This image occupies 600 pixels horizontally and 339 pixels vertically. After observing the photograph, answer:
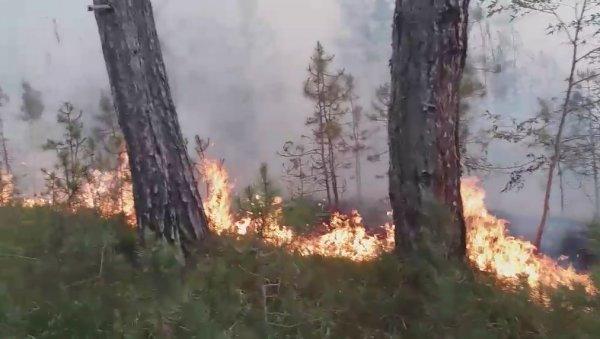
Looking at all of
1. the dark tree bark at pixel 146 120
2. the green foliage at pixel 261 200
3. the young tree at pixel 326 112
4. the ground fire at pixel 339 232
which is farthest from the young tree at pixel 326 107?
the green foliage at pixel 261 200

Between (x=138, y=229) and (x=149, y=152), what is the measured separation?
450 mm

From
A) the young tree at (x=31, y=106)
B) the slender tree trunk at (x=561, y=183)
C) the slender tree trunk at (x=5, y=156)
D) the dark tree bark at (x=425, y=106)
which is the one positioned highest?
the young tree at (x=31, y=106)

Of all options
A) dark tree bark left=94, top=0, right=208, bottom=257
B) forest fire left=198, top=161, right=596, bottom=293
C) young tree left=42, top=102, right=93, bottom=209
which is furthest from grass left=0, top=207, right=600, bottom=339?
young tree left=42, top=102, right=93, bottom=209

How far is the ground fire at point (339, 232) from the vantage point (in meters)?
2.02

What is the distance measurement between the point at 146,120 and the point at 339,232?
130 centimetres

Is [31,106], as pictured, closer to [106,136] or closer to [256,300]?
[106,136]

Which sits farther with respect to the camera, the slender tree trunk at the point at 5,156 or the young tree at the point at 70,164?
the slender tree trunk at the point at 5,156

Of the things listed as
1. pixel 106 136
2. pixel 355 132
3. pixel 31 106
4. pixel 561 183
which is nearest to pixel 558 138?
pixel 561 183

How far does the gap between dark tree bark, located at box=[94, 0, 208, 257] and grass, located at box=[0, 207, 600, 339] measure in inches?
33.2

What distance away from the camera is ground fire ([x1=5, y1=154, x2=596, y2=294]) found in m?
2.02

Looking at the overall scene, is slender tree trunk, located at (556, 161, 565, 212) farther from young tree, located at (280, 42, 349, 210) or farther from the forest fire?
the forest fire

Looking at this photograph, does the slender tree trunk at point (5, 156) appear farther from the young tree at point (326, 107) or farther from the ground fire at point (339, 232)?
the young tree at point (326, 107)

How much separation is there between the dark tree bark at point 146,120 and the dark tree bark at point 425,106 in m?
1.29

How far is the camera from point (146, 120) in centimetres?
364
